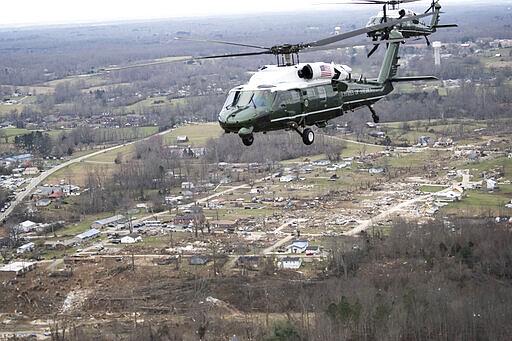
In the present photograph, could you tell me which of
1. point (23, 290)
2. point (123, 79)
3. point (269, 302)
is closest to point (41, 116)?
point (123, 79)

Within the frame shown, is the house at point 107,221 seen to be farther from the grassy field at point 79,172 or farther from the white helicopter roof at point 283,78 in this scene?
the white helicopter roof at point 283,78

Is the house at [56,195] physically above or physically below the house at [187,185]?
above

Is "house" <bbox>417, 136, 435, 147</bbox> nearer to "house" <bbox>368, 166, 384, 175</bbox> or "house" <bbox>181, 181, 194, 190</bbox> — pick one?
"house" <bbox>368, 166, 384, 175</bbox>

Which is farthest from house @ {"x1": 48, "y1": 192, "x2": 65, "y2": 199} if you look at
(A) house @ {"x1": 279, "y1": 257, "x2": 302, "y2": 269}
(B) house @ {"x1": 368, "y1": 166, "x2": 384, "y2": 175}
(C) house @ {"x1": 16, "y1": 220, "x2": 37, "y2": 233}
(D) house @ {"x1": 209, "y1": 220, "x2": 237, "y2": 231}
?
(A) house @ {"x1": 279, "y1": 257, "x2": 302, "y2": 269}

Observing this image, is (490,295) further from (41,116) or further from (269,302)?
(41,116)

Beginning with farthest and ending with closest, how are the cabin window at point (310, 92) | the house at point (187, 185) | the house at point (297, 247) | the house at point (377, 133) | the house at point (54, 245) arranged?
the house at point (377, 133), the house at point (187, 185), the house at point (54, 245), the house at point (297, 247), the cabin window at point (310, 92)

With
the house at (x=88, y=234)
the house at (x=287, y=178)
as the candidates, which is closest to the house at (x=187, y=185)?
the house at (x=287, y=178)

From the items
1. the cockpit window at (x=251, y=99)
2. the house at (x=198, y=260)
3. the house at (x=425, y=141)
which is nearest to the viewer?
the cockpit window at (x=251, y=99)
